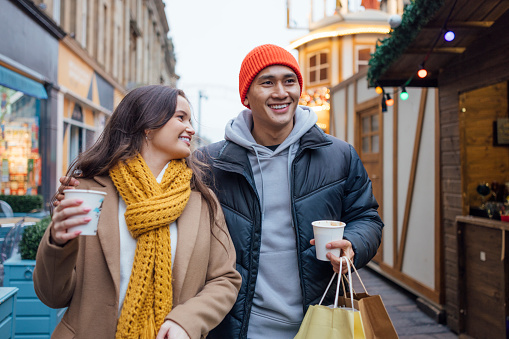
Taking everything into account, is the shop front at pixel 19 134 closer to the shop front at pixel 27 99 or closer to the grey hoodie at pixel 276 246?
the shop front at pixel 27 99

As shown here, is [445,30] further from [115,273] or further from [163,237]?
[115,273]

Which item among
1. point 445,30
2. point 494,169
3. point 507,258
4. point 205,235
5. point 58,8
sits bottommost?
point 507,258

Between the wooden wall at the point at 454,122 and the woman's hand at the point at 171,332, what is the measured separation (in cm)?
366

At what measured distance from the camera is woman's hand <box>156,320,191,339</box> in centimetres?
138

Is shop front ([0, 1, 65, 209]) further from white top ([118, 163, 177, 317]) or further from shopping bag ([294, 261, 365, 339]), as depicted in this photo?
shopping bag ([294, 261, 365, 339])

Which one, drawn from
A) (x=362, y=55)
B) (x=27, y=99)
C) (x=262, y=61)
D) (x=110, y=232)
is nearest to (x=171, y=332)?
(x=110, y=232)

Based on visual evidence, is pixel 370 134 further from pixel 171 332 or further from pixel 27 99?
pixel 27 99

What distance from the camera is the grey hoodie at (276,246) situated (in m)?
1.84

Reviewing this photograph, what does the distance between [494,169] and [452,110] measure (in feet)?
2.67

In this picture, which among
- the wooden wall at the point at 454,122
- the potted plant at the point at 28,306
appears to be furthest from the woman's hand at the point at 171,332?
the wooden wall at the point at 454,122

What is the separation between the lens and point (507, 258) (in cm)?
378

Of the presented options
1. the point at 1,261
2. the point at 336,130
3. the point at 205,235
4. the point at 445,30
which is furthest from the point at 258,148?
the point at 336,130

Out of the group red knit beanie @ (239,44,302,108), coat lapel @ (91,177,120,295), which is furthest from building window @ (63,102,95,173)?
coat lapel @ (91,177,120,295)

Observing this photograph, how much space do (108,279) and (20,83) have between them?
7.13 metres
